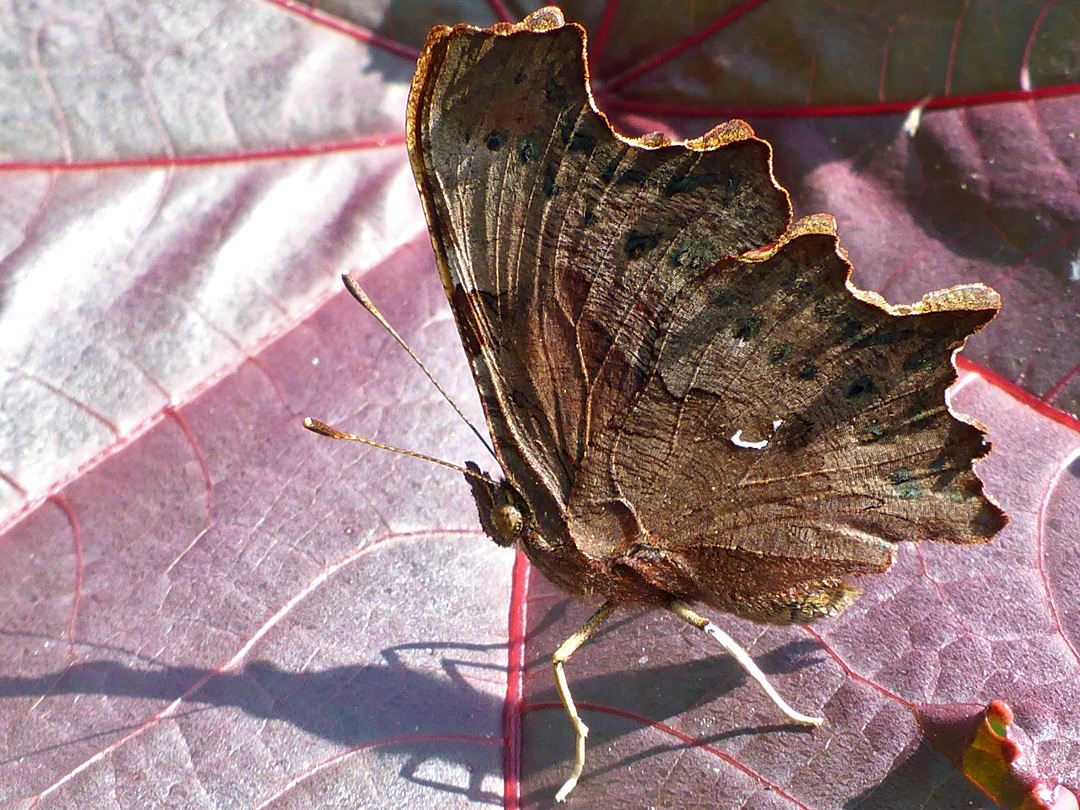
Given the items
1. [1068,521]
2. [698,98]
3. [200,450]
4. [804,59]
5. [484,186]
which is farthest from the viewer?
[698,98]

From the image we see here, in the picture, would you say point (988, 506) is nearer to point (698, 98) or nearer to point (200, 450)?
point (698, 98)

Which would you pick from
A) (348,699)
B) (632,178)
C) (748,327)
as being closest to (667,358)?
(748,327)

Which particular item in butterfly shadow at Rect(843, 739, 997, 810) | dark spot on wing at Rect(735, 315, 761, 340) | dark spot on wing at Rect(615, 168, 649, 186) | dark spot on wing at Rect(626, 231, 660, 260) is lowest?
butterfly shadow at Rect(843, 739, 997, 810)

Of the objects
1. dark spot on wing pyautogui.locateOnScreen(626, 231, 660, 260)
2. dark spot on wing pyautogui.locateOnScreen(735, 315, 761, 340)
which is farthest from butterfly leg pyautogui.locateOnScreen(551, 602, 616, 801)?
dark spot on wing pyautogui.locateOnScreen(626, 231, 660, 260)

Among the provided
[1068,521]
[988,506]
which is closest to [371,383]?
[988,506]

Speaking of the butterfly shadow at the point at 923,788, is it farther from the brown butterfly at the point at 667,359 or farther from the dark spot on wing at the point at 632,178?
the dark spot on wing at the point at 632,178

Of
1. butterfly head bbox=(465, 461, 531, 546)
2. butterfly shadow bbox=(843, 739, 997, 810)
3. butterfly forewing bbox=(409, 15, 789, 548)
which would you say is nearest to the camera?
butterfly forewing bbox=(409, 15, 789, 548)

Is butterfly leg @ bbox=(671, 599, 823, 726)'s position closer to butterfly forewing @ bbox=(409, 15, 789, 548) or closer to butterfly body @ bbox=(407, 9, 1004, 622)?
butterfly body @ bbox=(407, 9, 1004, 622)
